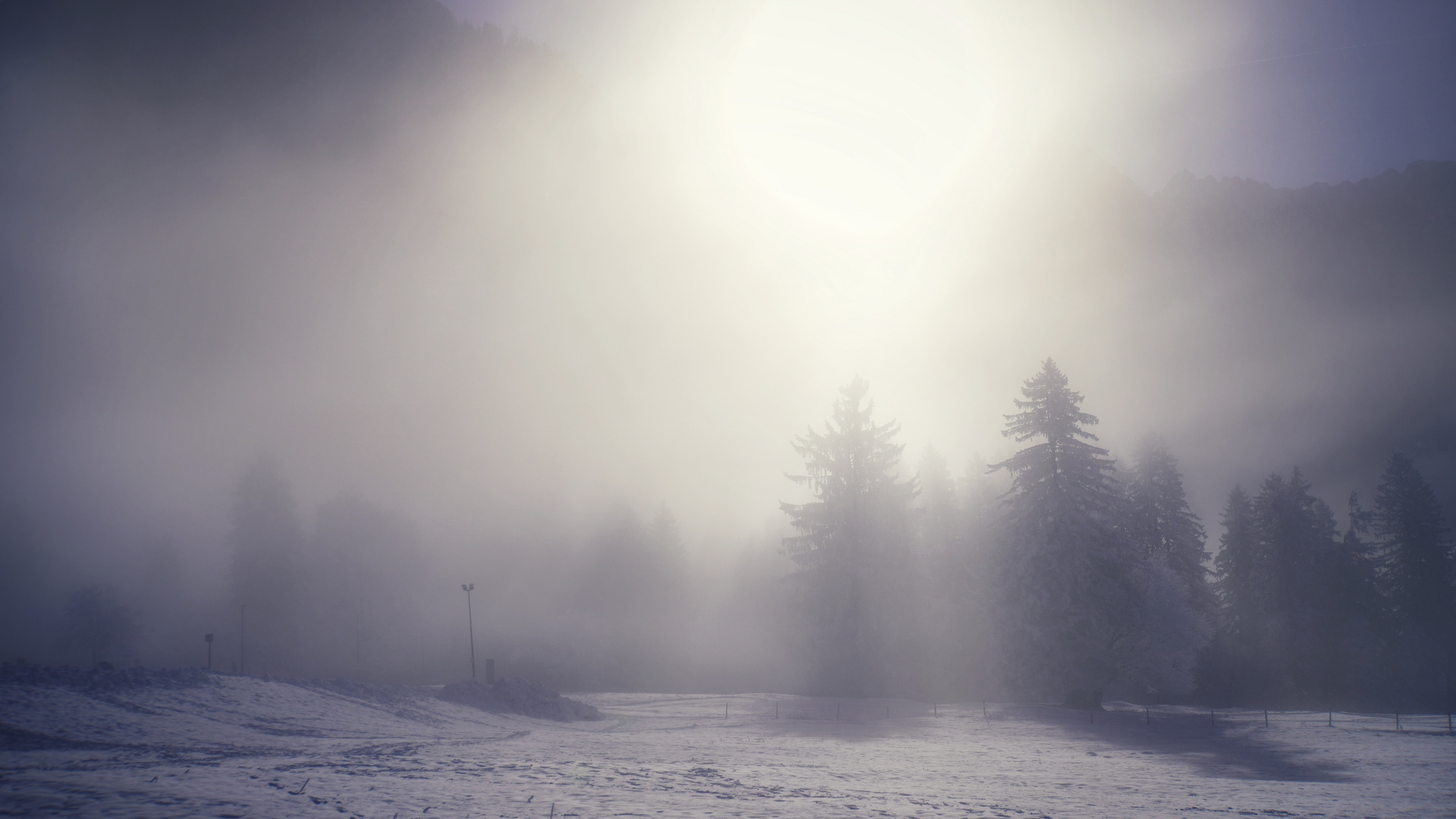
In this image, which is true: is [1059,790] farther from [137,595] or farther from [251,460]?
[137,595]

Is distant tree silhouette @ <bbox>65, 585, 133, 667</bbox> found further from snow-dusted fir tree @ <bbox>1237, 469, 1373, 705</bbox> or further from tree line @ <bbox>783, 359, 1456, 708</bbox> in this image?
snow-dusted fir tree @ <bbox>1237, 469, 1373, 705</bbox>

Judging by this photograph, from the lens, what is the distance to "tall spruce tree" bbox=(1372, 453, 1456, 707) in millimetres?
43188

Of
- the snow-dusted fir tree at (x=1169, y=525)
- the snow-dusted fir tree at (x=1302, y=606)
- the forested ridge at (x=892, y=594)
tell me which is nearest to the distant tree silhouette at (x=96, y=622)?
the forested ridge at (x=892, y=594)

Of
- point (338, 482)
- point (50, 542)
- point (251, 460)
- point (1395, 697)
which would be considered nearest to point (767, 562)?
point (1395, 697)

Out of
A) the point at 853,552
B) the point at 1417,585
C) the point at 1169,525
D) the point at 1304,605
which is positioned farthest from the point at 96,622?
the point at 1417,585

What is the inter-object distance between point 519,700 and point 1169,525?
45050 millimetres

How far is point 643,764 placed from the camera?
50.8ft

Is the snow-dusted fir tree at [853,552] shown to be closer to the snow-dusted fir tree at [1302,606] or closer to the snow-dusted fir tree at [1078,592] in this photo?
the snow-dusted fir tree at [1078,592]

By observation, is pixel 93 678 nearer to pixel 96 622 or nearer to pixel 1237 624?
pixel 1237 624

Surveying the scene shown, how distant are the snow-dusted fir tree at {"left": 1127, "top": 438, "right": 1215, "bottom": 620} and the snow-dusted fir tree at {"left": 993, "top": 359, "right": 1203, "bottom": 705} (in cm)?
1443

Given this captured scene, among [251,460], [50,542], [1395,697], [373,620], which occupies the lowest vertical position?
[1395,697]

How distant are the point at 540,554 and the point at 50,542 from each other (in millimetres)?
80421

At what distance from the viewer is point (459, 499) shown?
136m

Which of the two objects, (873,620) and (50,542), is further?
(50,542)
